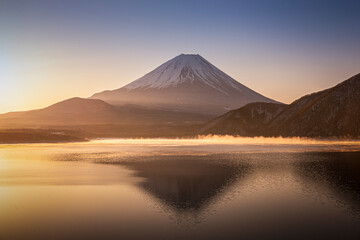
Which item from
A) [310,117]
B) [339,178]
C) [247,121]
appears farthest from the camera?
[247,121]

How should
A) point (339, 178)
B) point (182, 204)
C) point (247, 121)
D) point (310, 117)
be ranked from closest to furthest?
point (182, 204)
point (339, 178)
point (310, 117)
point (247, 121)

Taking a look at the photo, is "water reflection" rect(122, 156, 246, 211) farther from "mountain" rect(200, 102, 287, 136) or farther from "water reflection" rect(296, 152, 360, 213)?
"mountain" rect(200, 102, 287, 136)

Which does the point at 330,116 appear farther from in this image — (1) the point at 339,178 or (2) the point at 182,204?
(2) the point at 182,204

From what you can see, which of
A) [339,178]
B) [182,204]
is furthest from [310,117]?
[182,204]

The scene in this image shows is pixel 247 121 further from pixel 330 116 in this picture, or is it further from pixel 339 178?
pixel 339 178

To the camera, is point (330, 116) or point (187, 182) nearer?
point (187, 182)

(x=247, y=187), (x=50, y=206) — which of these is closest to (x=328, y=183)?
(x=247, y=187)

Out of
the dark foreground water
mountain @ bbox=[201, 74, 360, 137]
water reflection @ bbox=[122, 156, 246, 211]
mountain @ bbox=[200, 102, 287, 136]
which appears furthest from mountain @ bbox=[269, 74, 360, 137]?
water reflection @ bbox=[122, 156, 246, 211]

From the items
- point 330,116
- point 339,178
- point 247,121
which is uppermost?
point 247,121

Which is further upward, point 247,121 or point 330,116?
point 247,121
